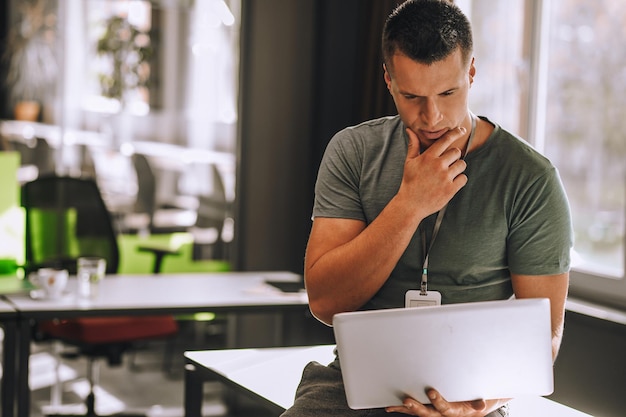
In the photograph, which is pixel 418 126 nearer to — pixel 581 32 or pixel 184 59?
pixel 581 32

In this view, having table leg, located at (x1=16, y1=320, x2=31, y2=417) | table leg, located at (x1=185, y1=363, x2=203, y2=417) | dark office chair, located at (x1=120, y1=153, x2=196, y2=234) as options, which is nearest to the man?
table leg, located at (x1=185, y1=363, x2=203, y2=417)

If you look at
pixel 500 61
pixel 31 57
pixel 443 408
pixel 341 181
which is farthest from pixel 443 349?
pixel 31 57

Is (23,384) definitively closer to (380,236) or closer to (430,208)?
(380,236)

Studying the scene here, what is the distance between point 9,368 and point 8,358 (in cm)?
3

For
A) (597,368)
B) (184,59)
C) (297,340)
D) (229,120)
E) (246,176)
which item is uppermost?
(184,59)

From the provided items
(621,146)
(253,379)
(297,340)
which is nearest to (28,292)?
(253,379)

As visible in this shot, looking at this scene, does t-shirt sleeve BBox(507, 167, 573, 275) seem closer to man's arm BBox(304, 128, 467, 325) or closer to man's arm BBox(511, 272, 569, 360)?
man's arm BBox(511, 272, 569, 360)

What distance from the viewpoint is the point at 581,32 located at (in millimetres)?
3414

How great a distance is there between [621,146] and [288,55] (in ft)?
6.75

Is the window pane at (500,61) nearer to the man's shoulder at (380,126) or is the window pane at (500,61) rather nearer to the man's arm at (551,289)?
the man's shoulder at (380,126)

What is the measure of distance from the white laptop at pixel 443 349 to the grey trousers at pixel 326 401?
21cm

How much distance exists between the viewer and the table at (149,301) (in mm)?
2988

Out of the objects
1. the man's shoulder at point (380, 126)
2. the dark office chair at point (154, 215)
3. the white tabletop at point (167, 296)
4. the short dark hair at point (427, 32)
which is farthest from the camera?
the dark office chair at point (154, 215)

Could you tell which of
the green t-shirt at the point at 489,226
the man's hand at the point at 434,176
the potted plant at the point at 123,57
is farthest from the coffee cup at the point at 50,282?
the potted plant at the point at 123,57
